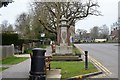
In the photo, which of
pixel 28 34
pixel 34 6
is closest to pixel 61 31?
pixel 34 6

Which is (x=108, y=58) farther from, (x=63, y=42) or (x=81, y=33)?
(x=81, y=33)

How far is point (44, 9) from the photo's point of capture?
5353cm

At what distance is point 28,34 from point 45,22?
56.4ft

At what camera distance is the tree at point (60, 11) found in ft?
171

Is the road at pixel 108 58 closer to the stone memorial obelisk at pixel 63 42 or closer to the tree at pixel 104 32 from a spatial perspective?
the stone memorial obelisk at pixel 63 42

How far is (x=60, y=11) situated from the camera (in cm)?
5244

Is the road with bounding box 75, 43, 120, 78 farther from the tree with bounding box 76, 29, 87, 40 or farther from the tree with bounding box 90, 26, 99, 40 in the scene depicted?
the tree with bounding box 90, 26, 99, 40

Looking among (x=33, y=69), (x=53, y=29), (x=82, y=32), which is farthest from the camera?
(x=82, y=32)

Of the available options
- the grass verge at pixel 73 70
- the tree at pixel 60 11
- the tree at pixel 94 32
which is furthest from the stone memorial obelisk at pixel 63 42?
the tree at pixel 94 32

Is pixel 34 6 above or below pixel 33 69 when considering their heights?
above

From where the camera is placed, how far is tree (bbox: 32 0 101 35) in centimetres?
5216

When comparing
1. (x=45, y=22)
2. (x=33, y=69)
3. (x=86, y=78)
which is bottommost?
(x=86, y=78)

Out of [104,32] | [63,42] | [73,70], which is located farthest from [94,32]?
[73,70]

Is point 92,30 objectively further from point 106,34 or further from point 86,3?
point 86,3
